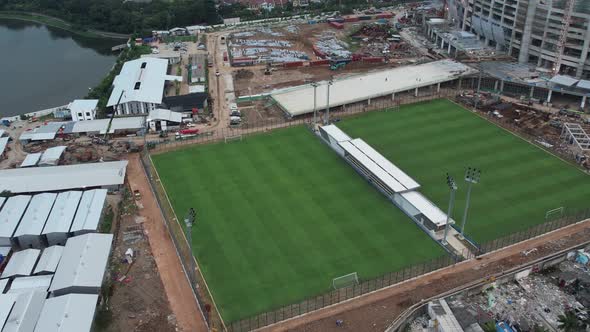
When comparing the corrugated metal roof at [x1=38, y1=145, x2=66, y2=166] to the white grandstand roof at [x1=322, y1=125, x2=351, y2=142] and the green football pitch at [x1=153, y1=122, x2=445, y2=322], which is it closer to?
the green football pitch at [x1=153, y1=122, x2=445, y2=322]

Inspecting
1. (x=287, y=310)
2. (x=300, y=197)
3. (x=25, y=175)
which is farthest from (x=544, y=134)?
(x=25, y=175)

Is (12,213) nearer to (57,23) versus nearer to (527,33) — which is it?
(527,33)

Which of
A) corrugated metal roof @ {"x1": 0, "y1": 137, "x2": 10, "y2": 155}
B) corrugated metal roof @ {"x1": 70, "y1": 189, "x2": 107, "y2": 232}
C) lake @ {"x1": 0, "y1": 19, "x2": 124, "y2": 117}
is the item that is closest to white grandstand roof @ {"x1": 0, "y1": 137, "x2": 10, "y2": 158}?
corrugated metal roof @ {"x1": 0, "y1": 137, "x2": 10, "y2": 155}

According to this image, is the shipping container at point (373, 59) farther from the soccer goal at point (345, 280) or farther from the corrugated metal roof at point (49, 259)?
the corrugated metal roof at point (49, 259)

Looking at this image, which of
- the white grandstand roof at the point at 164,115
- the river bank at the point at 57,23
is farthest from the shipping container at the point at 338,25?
the white grandstand roof at the point at 164,115

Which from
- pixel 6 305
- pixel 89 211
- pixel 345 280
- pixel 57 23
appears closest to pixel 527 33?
pixel 345 280

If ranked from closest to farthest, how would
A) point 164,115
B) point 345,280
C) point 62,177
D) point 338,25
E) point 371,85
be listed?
point 345,280 → point 62,177 → point 164,115 → point 371,85 → point 338,25
